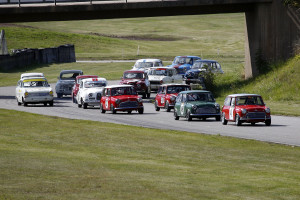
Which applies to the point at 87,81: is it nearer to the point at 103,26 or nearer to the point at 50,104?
the point at 50,104

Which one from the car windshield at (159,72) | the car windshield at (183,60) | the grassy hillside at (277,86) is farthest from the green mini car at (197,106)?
the car windshield at (183,60)

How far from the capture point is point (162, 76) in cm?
4844

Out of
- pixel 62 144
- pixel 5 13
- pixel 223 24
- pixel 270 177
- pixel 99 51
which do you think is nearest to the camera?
pixel 270 177

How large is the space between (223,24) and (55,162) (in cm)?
14391

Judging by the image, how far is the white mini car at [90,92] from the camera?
1524 inches

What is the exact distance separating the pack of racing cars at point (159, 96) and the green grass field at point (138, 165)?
174 inches

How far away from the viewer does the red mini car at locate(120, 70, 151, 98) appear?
45.1 m

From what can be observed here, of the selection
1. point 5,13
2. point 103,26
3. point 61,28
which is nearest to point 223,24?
point 103,26

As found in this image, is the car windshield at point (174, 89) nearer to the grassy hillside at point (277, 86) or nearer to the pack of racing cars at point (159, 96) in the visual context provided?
the pack of racing cars at point (159, 96)

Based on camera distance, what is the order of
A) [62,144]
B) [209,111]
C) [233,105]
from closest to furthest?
[62,144] → [233,105] → [209,111]

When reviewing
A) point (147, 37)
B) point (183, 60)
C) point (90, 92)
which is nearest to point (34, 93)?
point (90, 92)

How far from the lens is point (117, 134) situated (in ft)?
76.2

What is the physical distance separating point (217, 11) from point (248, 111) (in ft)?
65.4

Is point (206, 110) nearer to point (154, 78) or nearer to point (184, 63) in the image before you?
point (154, 78)
